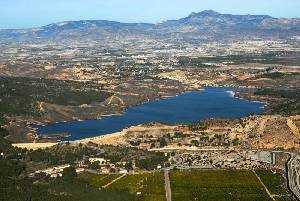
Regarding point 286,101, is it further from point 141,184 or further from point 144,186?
point 144,186

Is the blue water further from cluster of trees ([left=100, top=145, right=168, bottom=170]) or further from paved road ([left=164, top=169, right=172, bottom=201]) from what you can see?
paved road ([left=164, top=169, right=172, bottom=201])

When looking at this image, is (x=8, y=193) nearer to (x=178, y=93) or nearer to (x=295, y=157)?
(x=295, y=157)

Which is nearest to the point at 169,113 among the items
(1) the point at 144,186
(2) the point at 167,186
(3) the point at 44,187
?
(2) the point at 167,186

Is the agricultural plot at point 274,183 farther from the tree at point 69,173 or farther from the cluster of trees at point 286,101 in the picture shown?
the cluster of trees at point 286,101

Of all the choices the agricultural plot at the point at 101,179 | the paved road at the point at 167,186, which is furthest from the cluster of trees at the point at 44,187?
the paved road at the point at 167,186

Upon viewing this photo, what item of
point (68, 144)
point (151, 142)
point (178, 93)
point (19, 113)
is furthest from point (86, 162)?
point (178, 93)

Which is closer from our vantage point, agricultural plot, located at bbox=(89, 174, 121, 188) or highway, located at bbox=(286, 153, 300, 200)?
highway, located at bbox=(286, 153, 300, 200)

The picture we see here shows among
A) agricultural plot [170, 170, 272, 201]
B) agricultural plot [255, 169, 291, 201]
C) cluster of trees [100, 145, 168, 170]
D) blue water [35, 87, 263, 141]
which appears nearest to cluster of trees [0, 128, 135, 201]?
agricultural plot [170, 170, 272, 201]
